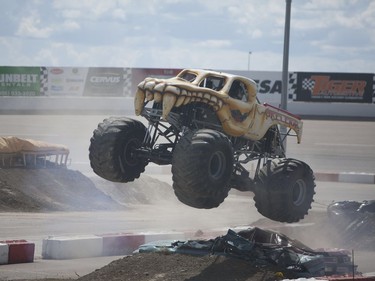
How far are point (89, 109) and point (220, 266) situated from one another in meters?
31.1

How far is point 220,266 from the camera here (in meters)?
10.7

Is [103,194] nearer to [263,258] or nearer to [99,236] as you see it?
[99,236]

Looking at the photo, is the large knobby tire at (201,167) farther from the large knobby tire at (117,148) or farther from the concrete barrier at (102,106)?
the concrete barrier at (102,106)

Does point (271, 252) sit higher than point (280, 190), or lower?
lower

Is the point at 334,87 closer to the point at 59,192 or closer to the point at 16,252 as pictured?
the point at 59,192

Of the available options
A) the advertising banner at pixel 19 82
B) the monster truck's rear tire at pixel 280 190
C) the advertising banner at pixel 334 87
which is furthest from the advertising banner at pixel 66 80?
the monster truck's rear tire at pixel 280 190

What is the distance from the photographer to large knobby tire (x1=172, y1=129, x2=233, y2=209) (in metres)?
11.0

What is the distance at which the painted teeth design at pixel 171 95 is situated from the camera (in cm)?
1121

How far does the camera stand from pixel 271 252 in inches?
432

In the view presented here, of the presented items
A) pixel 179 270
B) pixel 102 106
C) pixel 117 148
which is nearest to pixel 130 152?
pixel 117 148

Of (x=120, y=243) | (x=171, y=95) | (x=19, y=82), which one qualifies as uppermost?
(x=171, y=95)

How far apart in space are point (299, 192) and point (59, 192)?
680 cm

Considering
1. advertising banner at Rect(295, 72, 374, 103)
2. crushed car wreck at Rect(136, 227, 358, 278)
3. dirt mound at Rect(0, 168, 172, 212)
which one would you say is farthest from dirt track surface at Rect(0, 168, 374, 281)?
advertising banner at Rect(295, 72, 374, 103)

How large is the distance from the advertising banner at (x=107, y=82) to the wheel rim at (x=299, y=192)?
30054 millimetres
